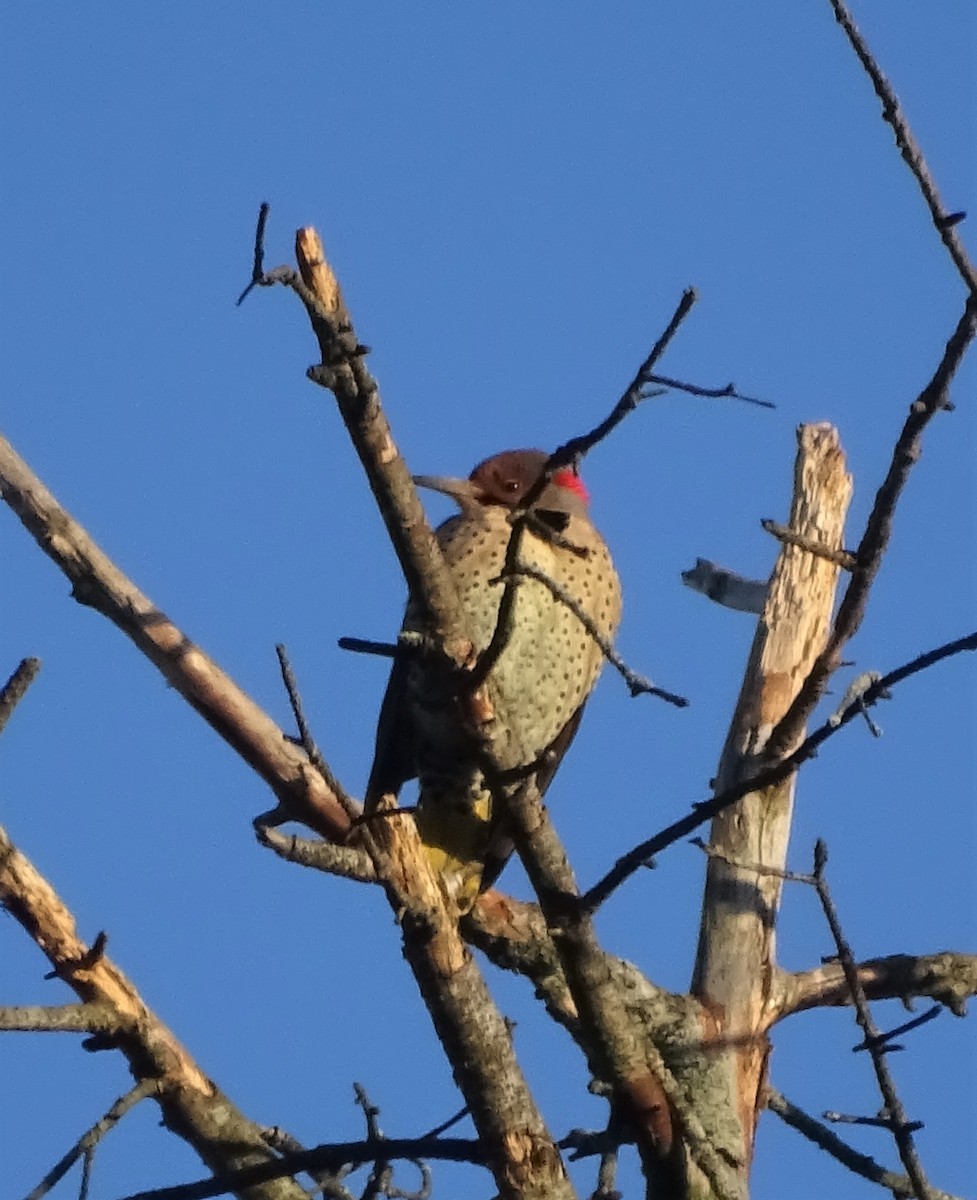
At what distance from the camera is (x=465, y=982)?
12.9ft

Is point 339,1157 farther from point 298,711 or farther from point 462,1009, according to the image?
point 298,711

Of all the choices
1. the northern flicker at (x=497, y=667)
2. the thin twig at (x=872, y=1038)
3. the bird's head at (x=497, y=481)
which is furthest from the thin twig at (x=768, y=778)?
the bird's head at (x=497, y=481)

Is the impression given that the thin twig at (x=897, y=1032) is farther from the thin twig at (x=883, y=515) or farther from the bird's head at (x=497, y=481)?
the bird's head at (x=497, y=481)

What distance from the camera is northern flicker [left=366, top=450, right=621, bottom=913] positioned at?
5711 mm

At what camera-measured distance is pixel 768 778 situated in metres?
3.43

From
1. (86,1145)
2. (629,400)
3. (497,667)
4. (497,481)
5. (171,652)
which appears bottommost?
(86,1145)

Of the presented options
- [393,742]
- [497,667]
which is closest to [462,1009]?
[497,667]

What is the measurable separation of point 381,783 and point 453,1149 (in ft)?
7.60

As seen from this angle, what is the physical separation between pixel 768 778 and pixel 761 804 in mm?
1476

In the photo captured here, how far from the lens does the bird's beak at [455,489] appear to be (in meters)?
6.16

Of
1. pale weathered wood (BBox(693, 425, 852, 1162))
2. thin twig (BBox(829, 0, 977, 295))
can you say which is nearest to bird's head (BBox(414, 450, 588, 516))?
pale weathered wood (BBox(693, 425, 852, 1162))

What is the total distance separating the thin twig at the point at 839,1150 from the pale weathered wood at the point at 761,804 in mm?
65

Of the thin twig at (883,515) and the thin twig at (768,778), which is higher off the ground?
the thin twig at (883,515)

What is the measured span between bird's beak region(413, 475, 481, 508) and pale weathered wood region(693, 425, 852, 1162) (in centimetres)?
123
